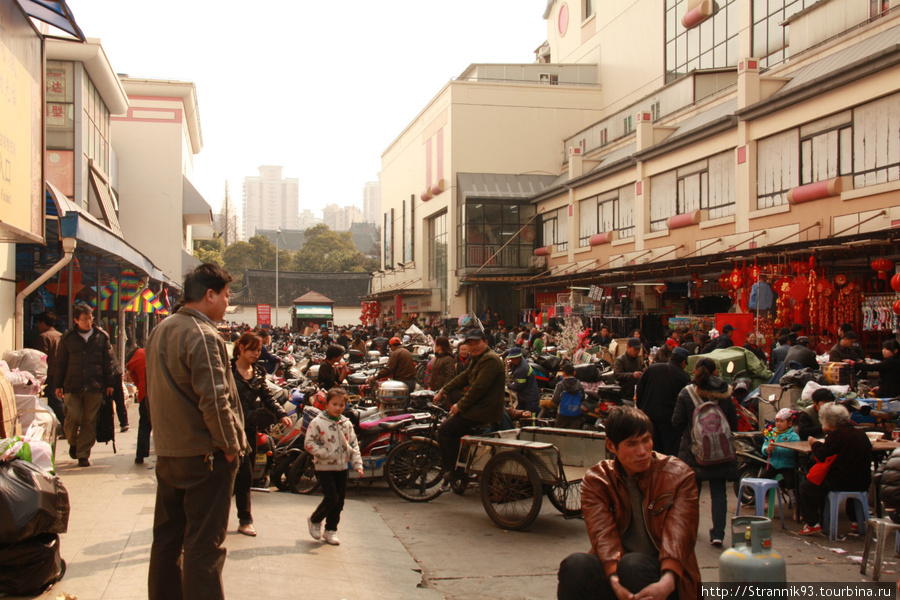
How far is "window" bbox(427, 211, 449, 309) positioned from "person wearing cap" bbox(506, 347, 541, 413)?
26068 mm

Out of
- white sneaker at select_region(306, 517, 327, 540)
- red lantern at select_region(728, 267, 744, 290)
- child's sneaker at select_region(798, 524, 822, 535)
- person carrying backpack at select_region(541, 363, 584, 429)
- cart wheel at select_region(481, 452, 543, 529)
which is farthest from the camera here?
red lantern at select_region(728, 267, 744, 290)

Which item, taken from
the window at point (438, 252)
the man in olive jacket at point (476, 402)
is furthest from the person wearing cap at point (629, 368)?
the window at point (438, 252)

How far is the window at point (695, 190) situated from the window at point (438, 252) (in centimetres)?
1516

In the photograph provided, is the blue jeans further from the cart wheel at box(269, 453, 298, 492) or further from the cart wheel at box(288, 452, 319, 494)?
the cart wheel at box(269, 453, 298, 492)

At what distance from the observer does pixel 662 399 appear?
27.8 feet

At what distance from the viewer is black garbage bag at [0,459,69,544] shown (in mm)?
4590

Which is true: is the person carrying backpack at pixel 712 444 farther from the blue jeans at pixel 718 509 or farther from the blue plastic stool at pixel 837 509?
the blue plastic stool at pixel 837 509

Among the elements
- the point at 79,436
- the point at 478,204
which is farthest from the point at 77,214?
the point at 478,204

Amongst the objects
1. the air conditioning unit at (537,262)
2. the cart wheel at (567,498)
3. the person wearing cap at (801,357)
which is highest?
the air conditioning unit at (537,262)

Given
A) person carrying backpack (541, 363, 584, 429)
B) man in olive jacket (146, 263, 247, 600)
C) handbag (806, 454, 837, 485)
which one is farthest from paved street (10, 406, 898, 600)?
person carrying backpack (541, 363, 584, 429)

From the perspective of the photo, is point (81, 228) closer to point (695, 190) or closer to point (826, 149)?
point (826, 149)

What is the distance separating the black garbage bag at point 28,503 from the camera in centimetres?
459

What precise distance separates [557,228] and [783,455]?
24.2 metres

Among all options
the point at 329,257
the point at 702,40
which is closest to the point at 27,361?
the point at 702,40
